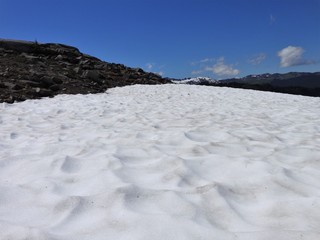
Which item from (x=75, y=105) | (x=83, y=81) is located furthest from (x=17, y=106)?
(x=83, y=81)

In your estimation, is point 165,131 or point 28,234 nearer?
point 28,234

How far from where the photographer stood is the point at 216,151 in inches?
195

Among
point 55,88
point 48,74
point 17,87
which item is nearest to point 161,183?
point 17,87

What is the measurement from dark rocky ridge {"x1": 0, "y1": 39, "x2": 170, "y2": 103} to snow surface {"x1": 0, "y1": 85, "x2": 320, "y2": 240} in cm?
714

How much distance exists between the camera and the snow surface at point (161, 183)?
2.69m

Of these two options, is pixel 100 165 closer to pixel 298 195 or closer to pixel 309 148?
pixel 298 195

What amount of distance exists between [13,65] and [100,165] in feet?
50.4

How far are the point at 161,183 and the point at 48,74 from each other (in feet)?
49.8

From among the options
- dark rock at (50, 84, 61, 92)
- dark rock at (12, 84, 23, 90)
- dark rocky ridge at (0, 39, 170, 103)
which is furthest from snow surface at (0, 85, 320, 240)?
dark rock at (50, 84, 61, 92)

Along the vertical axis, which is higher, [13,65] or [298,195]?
[13,65]

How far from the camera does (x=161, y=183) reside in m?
3.68

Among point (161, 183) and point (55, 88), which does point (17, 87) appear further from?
point (161, 183)

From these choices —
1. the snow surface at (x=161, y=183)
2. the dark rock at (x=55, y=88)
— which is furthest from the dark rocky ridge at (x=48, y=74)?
the snow surface at (x=161, y=183)

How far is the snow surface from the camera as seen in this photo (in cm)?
269
